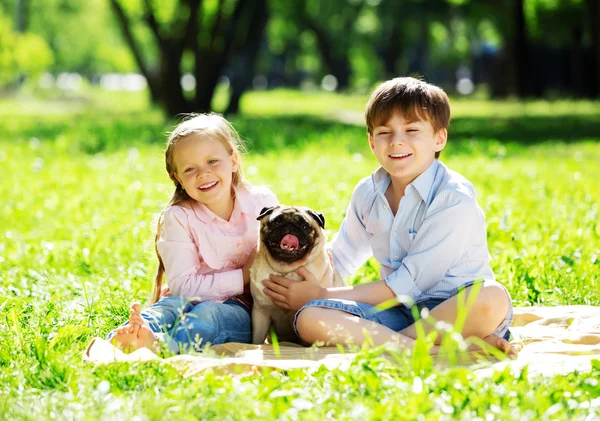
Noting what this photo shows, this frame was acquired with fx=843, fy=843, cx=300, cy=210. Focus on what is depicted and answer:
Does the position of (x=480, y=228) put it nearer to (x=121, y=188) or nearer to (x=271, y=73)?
(x=121, y=188)

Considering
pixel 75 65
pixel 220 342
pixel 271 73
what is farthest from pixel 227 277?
pixel 75 65

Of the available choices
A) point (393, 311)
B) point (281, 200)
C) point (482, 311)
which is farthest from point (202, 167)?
point (281, 200)

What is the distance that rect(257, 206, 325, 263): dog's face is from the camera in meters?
4.35

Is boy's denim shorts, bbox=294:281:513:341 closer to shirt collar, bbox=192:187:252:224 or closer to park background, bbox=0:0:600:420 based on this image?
park background, bbox=0:0:600:420

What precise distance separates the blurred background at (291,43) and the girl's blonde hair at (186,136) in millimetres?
10407

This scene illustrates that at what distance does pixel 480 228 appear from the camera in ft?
14.5

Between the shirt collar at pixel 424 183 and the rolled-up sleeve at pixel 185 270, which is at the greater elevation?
the shirt collar at pixel 424 183

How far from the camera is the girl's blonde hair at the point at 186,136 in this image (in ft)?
15.9

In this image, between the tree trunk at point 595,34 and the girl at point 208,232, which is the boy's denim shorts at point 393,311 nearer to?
the girl at point 208,232

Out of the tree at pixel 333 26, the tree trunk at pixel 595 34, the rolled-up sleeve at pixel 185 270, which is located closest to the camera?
the rolled-up sleeve at pixel 185 270

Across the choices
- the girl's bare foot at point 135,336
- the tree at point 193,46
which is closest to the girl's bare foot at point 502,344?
the girl's bare foot at point 135,336

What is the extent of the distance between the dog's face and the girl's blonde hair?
69cm

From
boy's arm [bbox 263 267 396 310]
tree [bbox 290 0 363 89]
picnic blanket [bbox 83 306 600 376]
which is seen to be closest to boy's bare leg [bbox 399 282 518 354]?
picnic blanket [bbox 83 306 600 376]

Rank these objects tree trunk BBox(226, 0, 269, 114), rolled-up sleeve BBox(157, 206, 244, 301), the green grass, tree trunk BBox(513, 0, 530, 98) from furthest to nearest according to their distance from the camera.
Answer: tree trunk BBox(513, 0, 530, 98) < tree trunk BBox(226, 0, 269, 114) < rolled-up sleeve BBox(157, 206, 244, 301) < the green grass
